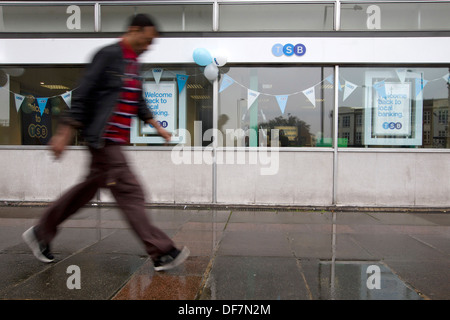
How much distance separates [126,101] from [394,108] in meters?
5.33

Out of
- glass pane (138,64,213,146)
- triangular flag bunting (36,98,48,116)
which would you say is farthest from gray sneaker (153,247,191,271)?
triangular flag bunting (36,98,48,116)

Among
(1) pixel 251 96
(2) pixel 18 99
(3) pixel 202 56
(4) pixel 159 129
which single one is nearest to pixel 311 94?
(1) pixel 251 96

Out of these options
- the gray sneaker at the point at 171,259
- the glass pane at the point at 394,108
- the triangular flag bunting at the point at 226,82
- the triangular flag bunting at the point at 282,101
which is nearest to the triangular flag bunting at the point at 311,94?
the triangular flag bunting at the point at 282,101

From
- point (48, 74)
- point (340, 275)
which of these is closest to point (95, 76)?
point (340, 275)

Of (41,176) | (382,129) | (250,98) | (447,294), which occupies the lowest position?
(447,294)

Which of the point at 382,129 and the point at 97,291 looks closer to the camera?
the point at 97,291

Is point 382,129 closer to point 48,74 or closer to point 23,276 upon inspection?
point 23,276

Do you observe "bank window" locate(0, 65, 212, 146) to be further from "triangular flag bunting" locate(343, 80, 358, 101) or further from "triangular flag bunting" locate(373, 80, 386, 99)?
"triangular flag bunting" locate(373, 80, 386, 99)

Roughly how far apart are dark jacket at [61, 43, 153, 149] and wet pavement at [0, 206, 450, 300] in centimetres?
116

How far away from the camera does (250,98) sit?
657 centimetres

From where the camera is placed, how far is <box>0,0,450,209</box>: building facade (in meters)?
6.12

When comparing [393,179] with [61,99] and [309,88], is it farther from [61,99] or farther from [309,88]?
[61,99]
